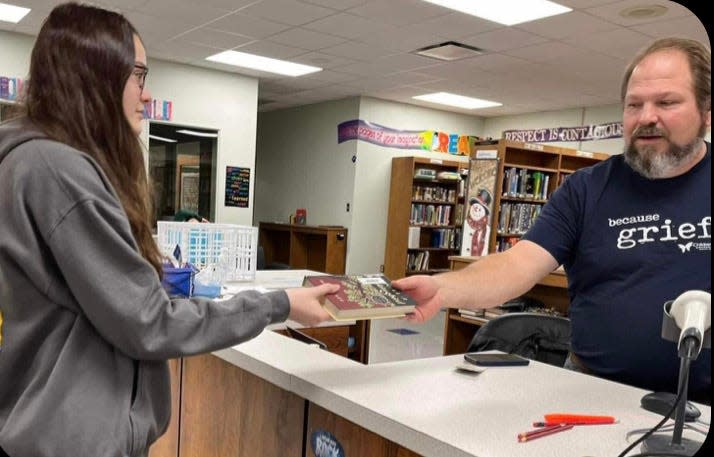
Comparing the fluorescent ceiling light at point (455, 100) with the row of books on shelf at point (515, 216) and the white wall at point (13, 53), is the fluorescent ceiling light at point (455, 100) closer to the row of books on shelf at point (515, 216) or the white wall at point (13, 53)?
the row of books on shelf at point (515, 216)

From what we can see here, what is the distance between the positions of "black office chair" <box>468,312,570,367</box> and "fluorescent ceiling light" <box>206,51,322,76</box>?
4.77 meters

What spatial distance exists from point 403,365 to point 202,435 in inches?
25.5

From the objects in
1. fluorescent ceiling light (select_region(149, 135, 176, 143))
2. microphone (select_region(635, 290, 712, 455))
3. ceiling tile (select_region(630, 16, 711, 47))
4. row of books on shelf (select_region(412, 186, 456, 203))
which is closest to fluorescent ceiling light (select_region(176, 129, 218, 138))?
fluorescent ceiling light (select_region(149, 135, 176, 143))

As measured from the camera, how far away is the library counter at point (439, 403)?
2.99ft

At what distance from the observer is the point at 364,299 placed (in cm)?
119

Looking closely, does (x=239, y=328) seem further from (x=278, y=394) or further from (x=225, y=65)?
(x=225, y=65)

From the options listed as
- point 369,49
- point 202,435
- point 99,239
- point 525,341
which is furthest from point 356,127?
point 99,239

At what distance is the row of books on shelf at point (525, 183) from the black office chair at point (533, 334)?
389 cm

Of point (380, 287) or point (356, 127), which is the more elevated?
point (356, 127)

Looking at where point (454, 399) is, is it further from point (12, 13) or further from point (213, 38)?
point (12, 13)

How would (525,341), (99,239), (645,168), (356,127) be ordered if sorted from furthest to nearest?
1. (356,127)
2. (525,341)
3. (645,168)
4. (99,239)

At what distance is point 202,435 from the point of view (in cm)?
156

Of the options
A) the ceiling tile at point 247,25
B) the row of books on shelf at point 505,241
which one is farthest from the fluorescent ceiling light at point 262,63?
the row of books on shelf at point 505,241

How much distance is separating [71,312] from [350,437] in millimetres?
546
